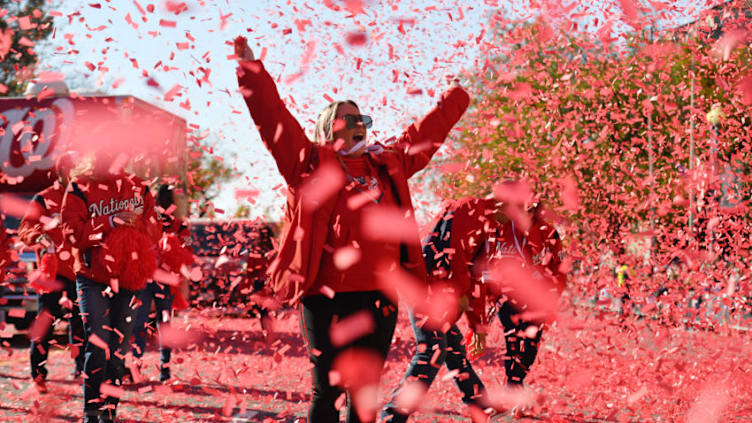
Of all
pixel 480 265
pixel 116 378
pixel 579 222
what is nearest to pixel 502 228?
pixel 480 265

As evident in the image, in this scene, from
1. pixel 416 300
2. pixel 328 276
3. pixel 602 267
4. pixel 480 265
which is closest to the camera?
pixel 328 276

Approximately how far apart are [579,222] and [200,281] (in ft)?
58.8

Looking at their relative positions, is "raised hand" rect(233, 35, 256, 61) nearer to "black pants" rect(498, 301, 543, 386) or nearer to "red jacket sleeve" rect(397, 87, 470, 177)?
"red jacket sleeve" rect(397, 87, 470, 177)

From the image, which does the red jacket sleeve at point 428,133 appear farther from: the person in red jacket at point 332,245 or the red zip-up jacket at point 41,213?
the red zip-up jacket at point 41,213

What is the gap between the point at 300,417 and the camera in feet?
19.1

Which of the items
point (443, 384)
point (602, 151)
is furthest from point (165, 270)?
point (602, 151)

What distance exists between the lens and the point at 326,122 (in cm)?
A: 334

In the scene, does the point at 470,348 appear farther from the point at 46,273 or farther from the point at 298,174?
the point at 46,273

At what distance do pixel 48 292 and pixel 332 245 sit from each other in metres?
5.43

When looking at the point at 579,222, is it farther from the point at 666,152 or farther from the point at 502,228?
the point at 502,228

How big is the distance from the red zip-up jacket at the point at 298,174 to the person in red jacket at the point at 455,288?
1111 mm

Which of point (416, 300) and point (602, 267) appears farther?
point (602, 267)

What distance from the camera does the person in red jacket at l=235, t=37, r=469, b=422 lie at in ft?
10.2

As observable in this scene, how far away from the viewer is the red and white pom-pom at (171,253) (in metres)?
7.70
